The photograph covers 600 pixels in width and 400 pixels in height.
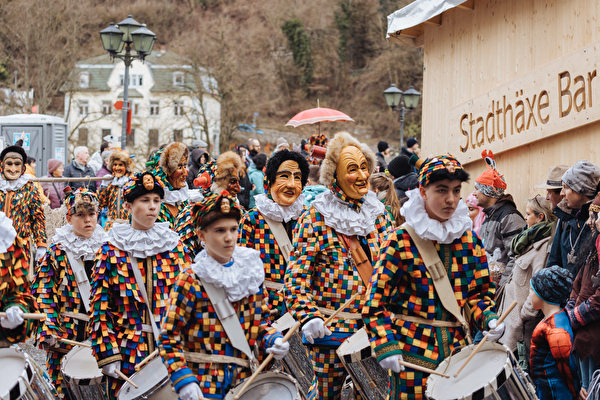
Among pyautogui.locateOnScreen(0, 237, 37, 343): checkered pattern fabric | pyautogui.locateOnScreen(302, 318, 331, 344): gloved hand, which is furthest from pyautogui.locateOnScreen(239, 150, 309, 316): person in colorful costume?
pyautogui.locateOnScreen(0, 237, 37, 343): checkered pattern fabric

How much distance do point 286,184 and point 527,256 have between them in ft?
6.63

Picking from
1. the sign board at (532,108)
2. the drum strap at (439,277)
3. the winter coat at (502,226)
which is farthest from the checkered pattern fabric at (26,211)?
the drum strap at (439,277)

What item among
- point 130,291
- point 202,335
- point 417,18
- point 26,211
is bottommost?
point 202,335

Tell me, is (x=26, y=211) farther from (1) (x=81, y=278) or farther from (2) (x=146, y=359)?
(2) (x=146, y=359)

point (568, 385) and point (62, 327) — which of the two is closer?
point (568, 385)

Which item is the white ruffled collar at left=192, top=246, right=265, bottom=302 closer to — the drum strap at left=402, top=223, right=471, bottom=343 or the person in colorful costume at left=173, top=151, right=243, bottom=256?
the drum strap at left=402, top=223, right=471, bottom=343

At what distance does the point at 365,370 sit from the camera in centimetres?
424

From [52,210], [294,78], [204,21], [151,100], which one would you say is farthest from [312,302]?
[204,21]

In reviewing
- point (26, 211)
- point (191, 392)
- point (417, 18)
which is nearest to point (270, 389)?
point (191, 392)

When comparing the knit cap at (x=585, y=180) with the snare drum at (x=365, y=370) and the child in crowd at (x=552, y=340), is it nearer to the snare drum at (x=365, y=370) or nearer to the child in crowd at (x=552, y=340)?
the child in crowd at (x=552, y=340)

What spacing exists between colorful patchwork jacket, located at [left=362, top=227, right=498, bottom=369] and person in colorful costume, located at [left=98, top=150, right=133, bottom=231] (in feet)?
21.1

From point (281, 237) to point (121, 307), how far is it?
1.73 m

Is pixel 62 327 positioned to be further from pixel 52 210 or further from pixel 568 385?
pixel 52 210

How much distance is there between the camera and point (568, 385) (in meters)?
4.65
